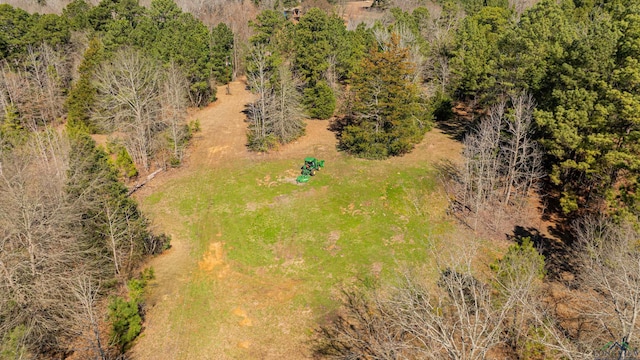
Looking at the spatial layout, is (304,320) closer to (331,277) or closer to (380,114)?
(331,277)

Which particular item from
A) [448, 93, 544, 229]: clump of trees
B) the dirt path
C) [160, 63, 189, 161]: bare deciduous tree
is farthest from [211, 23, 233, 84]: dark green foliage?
[448, 93, 544, 229]: clump of trees

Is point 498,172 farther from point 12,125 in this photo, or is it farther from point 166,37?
point 12,125

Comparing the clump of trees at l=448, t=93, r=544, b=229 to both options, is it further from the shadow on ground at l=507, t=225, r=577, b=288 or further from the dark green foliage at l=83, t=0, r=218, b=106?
the dark green foliage at l=83, t=0, r=218, b=106

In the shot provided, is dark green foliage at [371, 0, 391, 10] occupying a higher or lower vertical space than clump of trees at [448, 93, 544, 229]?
higher

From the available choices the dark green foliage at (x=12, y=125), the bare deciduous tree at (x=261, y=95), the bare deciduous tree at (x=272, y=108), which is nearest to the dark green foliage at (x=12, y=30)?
the dark green foliage at (x=12, y=125)

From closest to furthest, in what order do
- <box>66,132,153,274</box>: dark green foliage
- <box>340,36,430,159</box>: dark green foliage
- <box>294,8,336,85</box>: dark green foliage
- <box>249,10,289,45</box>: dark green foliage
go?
<box>66,132,153,274</box>: dark green foliage
<box>340,36,430,159</box>: dark green foliage
<box>294,8,336,85</box>: dark green foliage
<box>249,10,289,45</box>: dark green foliage

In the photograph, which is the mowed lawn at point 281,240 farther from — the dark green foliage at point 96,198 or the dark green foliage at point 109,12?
the dark green foliage at point 109,12

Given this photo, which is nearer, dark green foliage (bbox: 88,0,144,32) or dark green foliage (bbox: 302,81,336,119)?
dark green foliage (bbox: 302,81,336,119)
